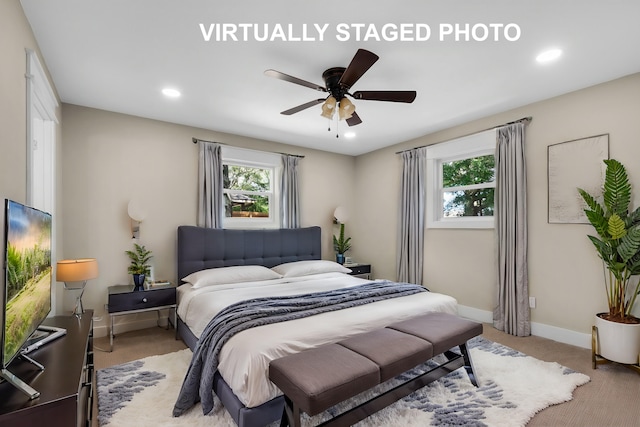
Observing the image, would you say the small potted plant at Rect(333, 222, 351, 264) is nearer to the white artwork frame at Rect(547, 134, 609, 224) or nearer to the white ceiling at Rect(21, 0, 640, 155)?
the white ceiling at Rect(21, 0, 640, 155)

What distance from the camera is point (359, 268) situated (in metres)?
5.03

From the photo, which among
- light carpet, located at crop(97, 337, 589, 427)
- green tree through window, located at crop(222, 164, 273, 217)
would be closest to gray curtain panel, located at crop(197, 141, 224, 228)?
green tree through window, located at crop(222, 164, 273, 217)

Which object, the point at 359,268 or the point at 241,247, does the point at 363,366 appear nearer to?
the point at 241,247

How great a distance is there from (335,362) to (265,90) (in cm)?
247

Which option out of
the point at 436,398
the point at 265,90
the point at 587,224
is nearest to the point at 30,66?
the point at 265,90

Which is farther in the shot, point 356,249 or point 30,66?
point 356,249

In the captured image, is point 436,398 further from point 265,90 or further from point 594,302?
point 265,90

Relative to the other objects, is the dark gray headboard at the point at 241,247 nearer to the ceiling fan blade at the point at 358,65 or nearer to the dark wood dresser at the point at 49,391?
the dark wood dresser at the point at 49,391

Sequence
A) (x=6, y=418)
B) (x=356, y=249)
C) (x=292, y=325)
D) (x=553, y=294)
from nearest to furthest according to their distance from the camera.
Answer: (x=6, y=418) → (x=292, y=325) → (x=553, y=294) → (x=356, y=249)

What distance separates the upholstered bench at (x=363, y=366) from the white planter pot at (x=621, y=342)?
1.18 meters

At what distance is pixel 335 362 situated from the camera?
1.76 meters

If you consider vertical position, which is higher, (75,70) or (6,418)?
(75,70)

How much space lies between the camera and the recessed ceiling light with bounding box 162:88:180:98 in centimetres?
301

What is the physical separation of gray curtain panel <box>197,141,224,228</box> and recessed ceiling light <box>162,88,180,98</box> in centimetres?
100
